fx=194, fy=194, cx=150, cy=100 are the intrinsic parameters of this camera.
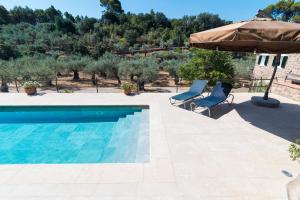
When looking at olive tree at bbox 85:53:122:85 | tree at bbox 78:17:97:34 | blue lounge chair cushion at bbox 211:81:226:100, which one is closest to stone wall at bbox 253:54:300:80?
blue lounge chair cushion at bbox 211:81:226:100

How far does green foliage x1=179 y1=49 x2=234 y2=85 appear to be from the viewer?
12555mm

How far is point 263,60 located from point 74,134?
1751cm

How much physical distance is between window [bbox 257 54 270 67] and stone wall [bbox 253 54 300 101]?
271mm

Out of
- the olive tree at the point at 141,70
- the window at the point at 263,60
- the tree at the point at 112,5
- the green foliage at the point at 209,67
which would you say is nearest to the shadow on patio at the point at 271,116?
the green foliage at the point at 209,67

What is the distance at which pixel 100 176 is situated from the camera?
10.2 ft

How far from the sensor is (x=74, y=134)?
18.6 feet

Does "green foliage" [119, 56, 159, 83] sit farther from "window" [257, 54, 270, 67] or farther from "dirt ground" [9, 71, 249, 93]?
"window" [257, 54, 270, 67]

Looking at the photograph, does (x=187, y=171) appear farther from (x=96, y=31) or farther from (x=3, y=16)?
(x=3, y=16)

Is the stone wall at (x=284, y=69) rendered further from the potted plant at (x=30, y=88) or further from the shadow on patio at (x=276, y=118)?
the potted plant at (x=30, y=88)

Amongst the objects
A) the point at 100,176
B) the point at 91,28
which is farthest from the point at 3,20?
the point at 100,176

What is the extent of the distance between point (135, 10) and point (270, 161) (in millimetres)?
63371

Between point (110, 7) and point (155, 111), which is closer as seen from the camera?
point (155, 111)

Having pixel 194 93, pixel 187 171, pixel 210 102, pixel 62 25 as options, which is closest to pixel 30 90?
pixel 194 93

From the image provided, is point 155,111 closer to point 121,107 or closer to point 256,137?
point 121,107
